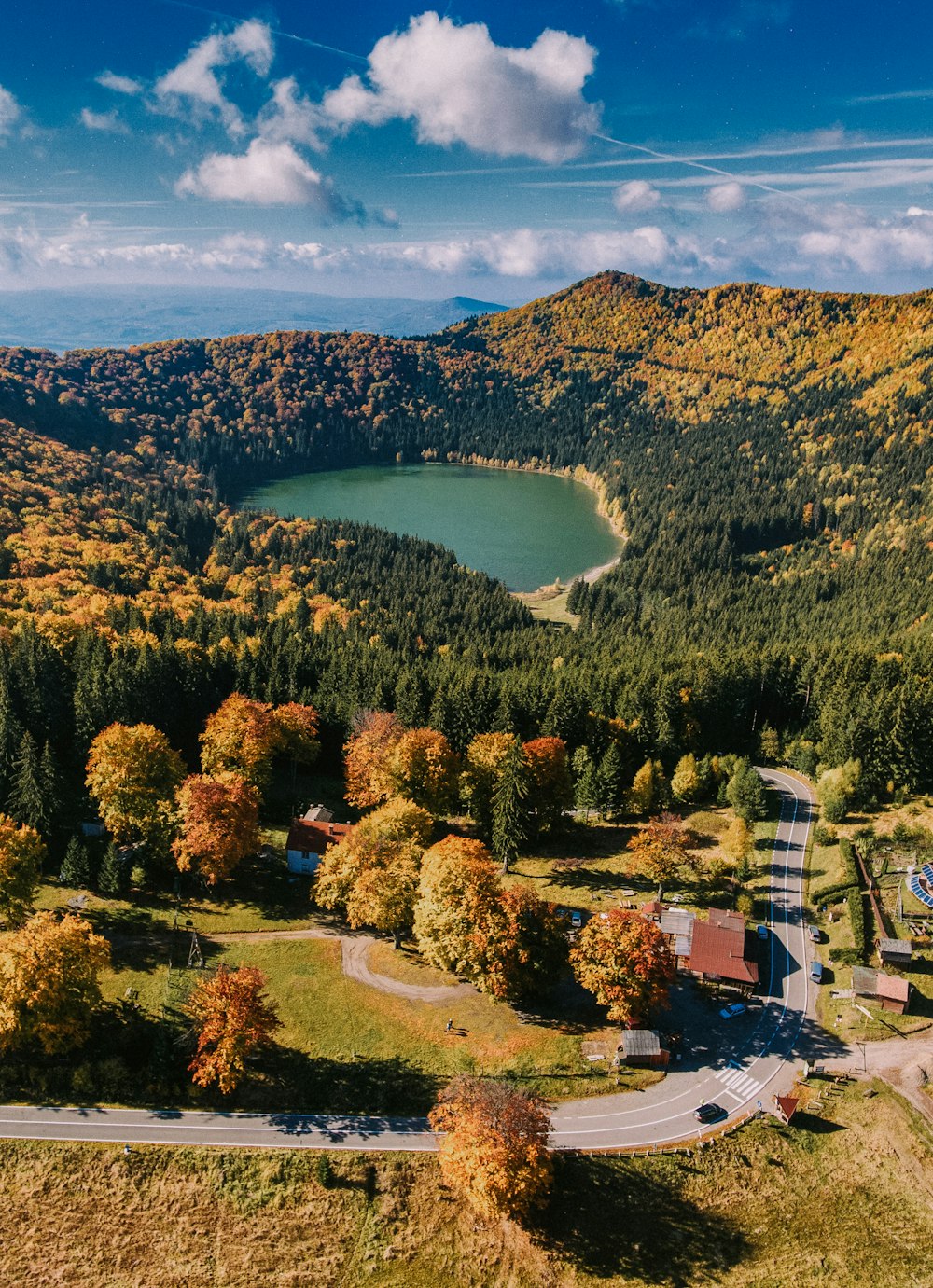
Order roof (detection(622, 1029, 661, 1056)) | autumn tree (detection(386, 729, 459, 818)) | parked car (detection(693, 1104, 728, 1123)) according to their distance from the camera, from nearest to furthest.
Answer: parked car (detection(693, 1104, 728, 1123)), roof (detection(622, 1029, 661, 1056)), autumn tree (detection(386, 729, 459, 818))

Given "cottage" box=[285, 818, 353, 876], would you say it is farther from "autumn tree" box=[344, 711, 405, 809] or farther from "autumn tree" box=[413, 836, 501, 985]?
"autumn tree" box=[413, 836, 501, 985]

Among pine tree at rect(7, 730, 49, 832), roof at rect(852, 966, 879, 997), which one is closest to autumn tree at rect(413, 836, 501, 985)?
roof at rect(852, 966, 879, 997)

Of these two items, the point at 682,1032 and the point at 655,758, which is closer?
the point at 682,1032

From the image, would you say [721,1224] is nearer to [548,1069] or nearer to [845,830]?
[548,1069]

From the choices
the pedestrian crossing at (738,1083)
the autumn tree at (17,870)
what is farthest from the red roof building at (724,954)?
the autumn tree at (17,870)

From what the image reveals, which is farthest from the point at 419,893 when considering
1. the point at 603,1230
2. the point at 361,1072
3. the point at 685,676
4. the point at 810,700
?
the point at 810,700

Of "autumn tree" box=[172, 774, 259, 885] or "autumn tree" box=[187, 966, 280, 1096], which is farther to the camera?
"autumn tree" box=[172, 774, 259, 885]
